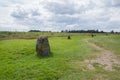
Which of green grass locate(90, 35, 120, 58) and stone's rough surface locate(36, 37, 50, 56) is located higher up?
stone's rough surface locate(36, 37, 50, 56)

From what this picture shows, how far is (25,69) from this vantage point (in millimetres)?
18922

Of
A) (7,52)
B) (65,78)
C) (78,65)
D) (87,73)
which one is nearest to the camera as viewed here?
(65,78)

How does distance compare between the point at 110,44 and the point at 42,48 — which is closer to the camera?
the point at 42,48

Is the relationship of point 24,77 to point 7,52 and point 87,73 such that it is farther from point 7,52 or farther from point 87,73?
point 7,52

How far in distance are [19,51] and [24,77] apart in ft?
37.3

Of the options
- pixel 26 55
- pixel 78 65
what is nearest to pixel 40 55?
pixel 26 55

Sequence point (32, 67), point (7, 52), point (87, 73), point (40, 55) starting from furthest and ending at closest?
point (7, 52) → point (40, 55) → point (32, 67) → point (87, 73)

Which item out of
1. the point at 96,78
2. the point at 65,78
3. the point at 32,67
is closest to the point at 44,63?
the point at 32,67

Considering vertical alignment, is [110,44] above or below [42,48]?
below

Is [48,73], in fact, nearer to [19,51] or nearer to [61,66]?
[61,66]

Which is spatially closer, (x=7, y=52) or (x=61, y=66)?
(x=61, y=66)

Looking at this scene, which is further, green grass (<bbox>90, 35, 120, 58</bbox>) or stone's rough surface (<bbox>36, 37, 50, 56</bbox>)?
green grass (<bbox>90, 35, 120, 58</bbox>)

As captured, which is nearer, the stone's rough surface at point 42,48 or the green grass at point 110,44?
the stone's rough surface at point 42,48

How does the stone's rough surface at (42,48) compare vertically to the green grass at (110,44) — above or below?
above
